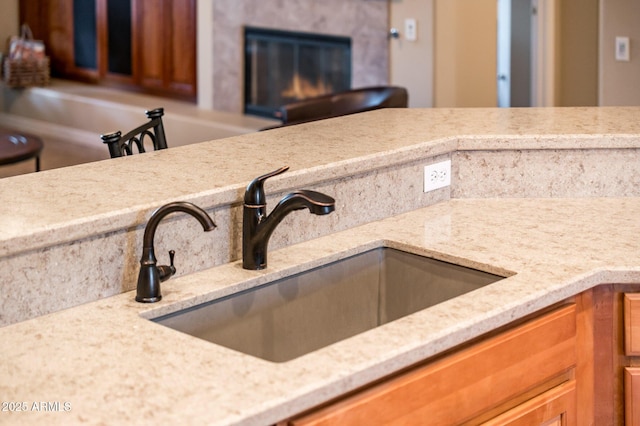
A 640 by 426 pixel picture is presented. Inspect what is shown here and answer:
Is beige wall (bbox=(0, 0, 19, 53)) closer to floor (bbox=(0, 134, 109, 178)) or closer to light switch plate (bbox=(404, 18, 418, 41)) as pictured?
floor (bbox=(0, 134, 109, 178))

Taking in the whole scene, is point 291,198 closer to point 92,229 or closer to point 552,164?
point 92,229

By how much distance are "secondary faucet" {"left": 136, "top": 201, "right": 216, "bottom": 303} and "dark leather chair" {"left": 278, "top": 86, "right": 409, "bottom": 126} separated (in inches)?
141

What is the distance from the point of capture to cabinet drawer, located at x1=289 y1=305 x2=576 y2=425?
1.64m

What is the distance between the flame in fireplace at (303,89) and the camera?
7059 mm

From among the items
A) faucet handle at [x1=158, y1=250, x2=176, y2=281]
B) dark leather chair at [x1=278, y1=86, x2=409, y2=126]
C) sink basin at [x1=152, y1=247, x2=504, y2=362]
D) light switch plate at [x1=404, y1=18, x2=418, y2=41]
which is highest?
light switch plate at [x1=404, y1=18, x2=418, y2=41]

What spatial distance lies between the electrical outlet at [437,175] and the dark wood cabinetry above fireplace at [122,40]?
5711 mm

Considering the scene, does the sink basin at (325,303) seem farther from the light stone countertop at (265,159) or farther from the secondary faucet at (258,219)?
the light stone countertop at (265,159)

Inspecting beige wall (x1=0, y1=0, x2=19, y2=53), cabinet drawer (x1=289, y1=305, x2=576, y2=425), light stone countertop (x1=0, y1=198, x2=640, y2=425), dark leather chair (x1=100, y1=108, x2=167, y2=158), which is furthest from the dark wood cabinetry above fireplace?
cabinet drawer (x1=289, y1=305, x2=576, y2=425)

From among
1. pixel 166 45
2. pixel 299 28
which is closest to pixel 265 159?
pixel 299 28

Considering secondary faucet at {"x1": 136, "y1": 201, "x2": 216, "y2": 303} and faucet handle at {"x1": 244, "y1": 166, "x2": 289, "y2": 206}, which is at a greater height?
faucet handle at {"x1": 244, "y1": 166, "x2": 289, "y2": 206}

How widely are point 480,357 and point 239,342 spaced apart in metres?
0.47

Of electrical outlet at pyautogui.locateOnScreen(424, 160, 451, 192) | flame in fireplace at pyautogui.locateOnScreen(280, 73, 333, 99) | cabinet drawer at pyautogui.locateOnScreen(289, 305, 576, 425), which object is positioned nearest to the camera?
cabinet drawer at pyautogui.locateOnScreen(289, 305, 576, 425)

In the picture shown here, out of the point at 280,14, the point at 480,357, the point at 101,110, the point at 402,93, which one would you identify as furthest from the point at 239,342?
the point at 101,110

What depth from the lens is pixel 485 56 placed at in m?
6.38
